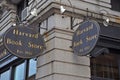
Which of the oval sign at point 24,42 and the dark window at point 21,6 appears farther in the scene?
the dark window at point 21,6

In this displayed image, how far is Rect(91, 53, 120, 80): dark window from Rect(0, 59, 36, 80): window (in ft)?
8.89

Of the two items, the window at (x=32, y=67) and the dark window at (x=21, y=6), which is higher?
the dark window at (x=21, y=6)

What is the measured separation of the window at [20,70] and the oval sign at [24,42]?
1687mm

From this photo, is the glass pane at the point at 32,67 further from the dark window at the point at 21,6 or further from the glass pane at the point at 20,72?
the dark window at the point at 21,6

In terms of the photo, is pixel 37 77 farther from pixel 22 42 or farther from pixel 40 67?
pixel 22 42

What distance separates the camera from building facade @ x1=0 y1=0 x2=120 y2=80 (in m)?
12.5

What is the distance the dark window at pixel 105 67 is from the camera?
13539 mm

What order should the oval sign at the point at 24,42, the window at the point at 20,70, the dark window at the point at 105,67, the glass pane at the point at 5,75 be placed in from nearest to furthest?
1. the oval sign at the point at 24,42
2. the dark window at the point at 105,67
3. the window at the point at 20,70
4. the glass pane at the point at 5,75

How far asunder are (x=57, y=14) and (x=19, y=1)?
5.38m

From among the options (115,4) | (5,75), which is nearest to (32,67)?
(5,75)

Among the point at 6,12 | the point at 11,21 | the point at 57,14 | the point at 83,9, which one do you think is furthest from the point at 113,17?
the point at 6,12

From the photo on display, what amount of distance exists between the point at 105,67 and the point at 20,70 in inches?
174

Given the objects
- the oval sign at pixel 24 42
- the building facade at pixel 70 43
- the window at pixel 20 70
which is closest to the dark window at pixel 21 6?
the building facade at pixel 70 43

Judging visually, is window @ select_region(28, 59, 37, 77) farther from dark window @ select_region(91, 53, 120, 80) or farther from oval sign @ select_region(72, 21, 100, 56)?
dark window @ select_region(91, 53, 120, 80)
